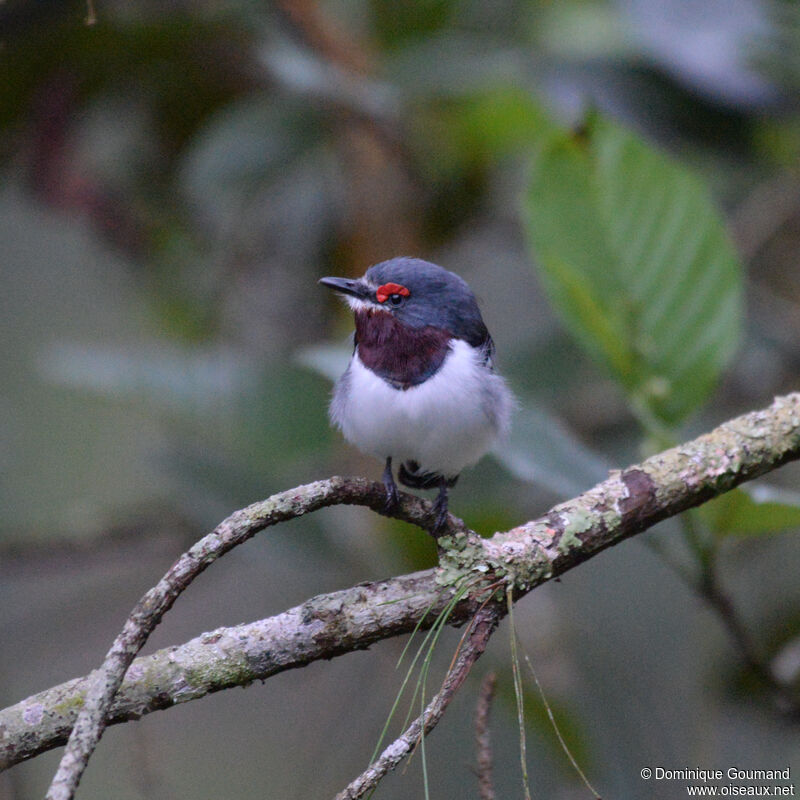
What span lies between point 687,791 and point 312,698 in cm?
123

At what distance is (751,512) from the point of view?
6.26 feet

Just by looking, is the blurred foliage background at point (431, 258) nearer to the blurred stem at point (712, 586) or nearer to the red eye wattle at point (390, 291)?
the blurred stem at point (712, 586)

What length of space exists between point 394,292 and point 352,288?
0.38 ft

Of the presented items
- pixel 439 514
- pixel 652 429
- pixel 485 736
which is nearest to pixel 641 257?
pixel 652 429

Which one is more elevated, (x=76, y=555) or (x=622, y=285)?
(x=76, y=555)

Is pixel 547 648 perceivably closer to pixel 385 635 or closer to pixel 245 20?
pixel 385 635

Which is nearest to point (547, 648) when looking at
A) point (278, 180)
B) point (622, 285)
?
point (622, 285)

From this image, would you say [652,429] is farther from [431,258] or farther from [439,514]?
[431,258]

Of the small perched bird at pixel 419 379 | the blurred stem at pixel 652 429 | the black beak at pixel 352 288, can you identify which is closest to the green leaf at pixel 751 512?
the blurred stem at pixel 652 429

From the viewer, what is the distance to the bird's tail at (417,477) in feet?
7.32

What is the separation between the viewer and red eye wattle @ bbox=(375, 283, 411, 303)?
2.19 meters

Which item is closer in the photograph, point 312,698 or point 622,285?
point 622,285

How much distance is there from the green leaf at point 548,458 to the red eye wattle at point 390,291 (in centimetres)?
41

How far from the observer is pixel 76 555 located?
341cm
